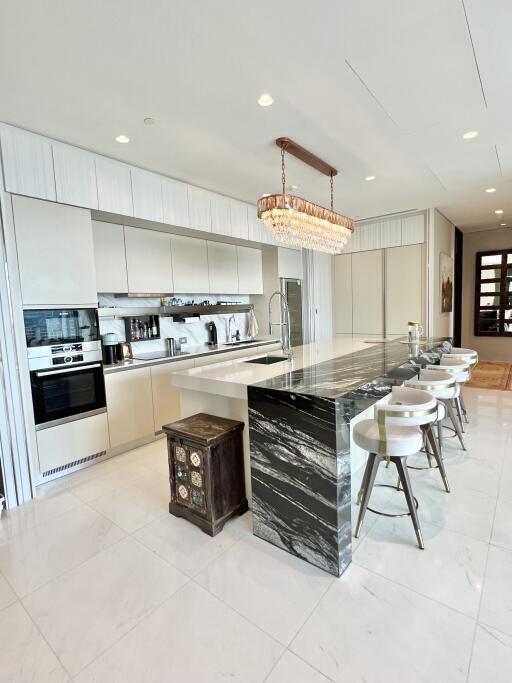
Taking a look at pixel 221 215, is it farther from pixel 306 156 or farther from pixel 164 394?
pixel 164 394

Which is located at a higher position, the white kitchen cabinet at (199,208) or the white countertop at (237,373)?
the white kitchen cabinet at (199,208)

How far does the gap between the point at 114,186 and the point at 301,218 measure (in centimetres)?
179

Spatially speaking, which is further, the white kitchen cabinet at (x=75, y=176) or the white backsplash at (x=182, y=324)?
the white backsplash at (x=182, y=324)

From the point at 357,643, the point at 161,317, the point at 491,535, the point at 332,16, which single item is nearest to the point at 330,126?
the point at 332,16

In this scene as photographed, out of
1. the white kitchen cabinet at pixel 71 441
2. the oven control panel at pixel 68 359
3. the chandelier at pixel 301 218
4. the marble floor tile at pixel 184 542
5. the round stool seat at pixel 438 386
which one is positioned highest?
the chandelier at pixel 301 218

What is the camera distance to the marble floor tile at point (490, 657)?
51.1 inches

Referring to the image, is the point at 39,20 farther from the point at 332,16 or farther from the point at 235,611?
the point at 235,611

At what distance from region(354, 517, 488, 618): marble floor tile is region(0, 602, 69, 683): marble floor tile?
4.87 ft

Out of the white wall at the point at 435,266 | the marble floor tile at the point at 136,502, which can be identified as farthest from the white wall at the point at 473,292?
the marble floor tile at the point at 136,502

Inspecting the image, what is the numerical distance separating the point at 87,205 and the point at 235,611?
3.18 m

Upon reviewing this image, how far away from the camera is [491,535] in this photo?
6.80 ft

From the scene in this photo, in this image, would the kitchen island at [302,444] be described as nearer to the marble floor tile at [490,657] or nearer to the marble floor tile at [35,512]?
the marble floor tile at [490,657]

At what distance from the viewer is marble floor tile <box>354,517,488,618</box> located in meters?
1.68

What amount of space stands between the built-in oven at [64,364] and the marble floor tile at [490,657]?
3.01 metres
